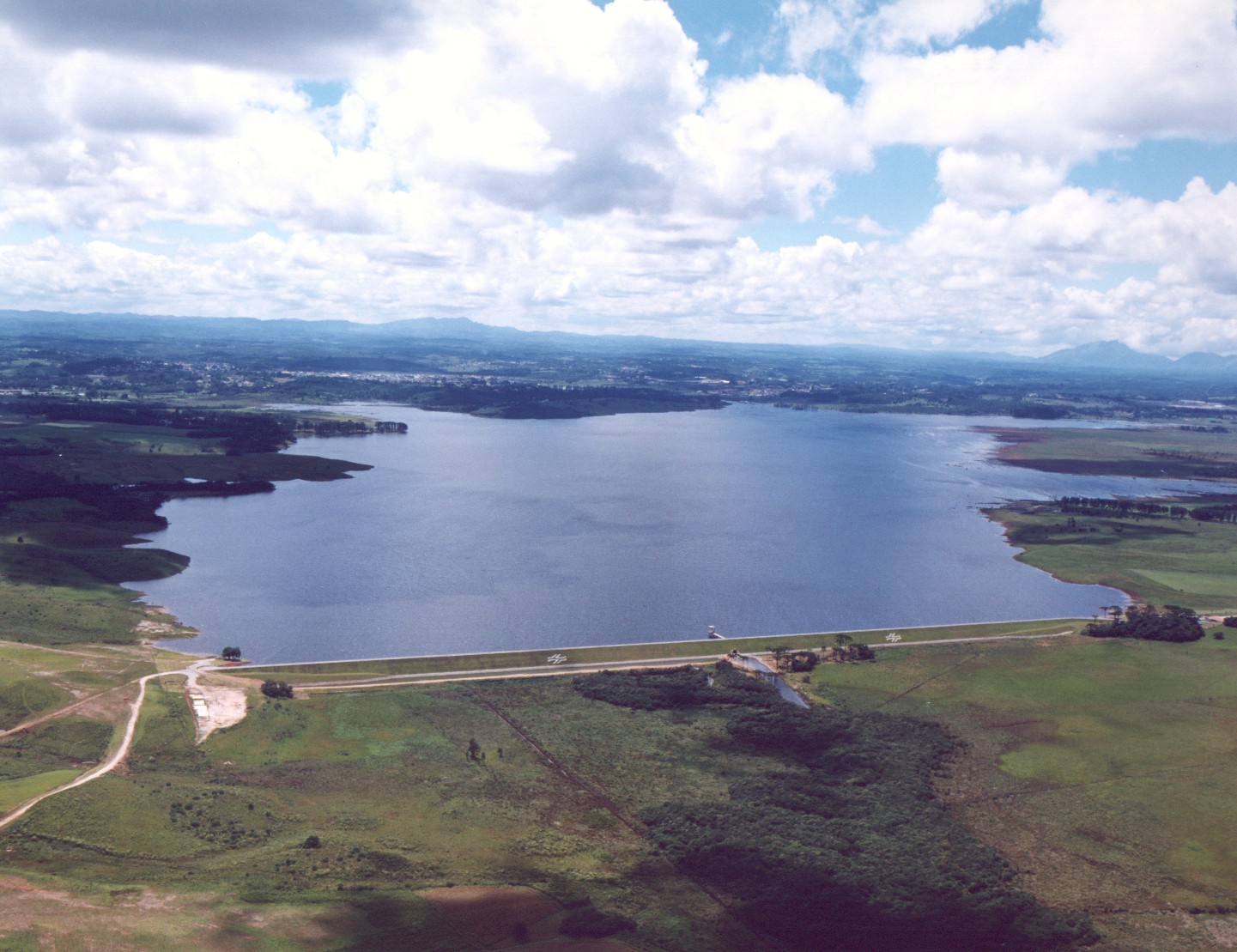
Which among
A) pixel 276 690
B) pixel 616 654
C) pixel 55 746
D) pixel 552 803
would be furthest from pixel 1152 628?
pixel 55 746

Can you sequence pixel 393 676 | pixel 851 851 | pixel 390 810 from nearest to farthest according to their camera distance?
pixel 851 851
pixel 390 810
pixel 393 676

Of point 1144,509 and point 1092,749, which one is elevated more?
point 1144,509

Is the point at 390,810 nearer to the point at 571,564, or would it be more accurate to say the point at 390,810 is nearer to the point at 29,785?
the point at 29,785

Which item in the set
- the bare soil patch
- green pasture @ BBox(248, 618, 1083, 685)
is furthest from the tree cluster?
the bare soil patch

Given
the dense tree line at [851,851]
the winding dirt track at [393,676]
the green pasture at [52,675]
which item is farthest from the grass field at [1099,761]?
the green pasture at [52,675]

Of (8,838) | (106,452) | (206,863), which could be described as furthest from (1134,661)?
(106,452)

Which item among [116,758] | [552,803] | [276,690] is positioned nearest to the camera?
[552,803]
